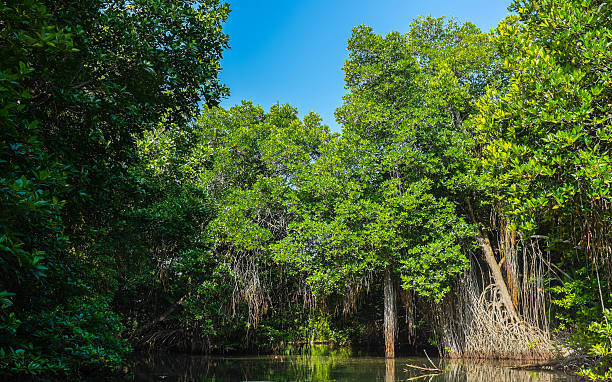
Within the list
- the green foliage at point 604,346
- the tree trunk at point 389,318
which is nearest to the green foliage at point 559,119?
the green foliage at point 604,346

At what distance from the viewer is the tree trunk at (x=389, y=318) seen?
10906 mm

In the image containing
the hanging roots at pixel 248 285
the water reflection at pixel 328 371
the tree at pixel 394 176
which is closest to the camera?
the water reflection at pixel 328 371

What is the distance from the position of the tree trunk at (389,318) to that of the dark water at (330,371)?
1.22 feet

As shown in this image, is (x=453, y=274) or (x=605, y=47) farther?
(x=453, y=274)

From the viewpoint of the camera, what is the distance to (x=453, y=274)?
9.75 m

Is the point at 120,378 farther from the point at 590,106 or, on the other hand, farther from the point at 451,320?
the point at 590,106

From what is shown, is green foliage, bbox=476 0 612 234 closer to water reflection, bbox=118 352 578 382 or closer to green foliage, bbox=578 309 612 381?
green foliage, bbox=578 309 612 381

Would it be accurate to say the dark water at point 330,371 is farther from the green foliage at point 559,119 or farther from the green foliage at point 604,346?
the green foliage at point 559,119

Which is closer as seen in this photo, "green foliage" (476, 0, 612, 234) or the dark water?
"green foliage" (476, 0, 612, 234)

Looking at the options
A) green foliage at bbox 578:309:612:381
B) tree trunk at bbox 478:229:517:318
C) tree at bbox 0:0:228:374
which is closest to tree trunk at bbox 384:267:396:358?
tree trunk at bbox 478:229:517:318

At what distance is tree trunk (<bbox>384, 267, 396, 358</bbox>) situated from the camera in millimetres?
10906

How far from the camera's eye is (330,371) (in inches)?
Result: 336

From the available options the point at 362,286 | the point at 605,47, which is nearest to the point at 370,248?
the point at 362,286

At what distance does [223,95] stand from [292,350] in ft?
34.8
